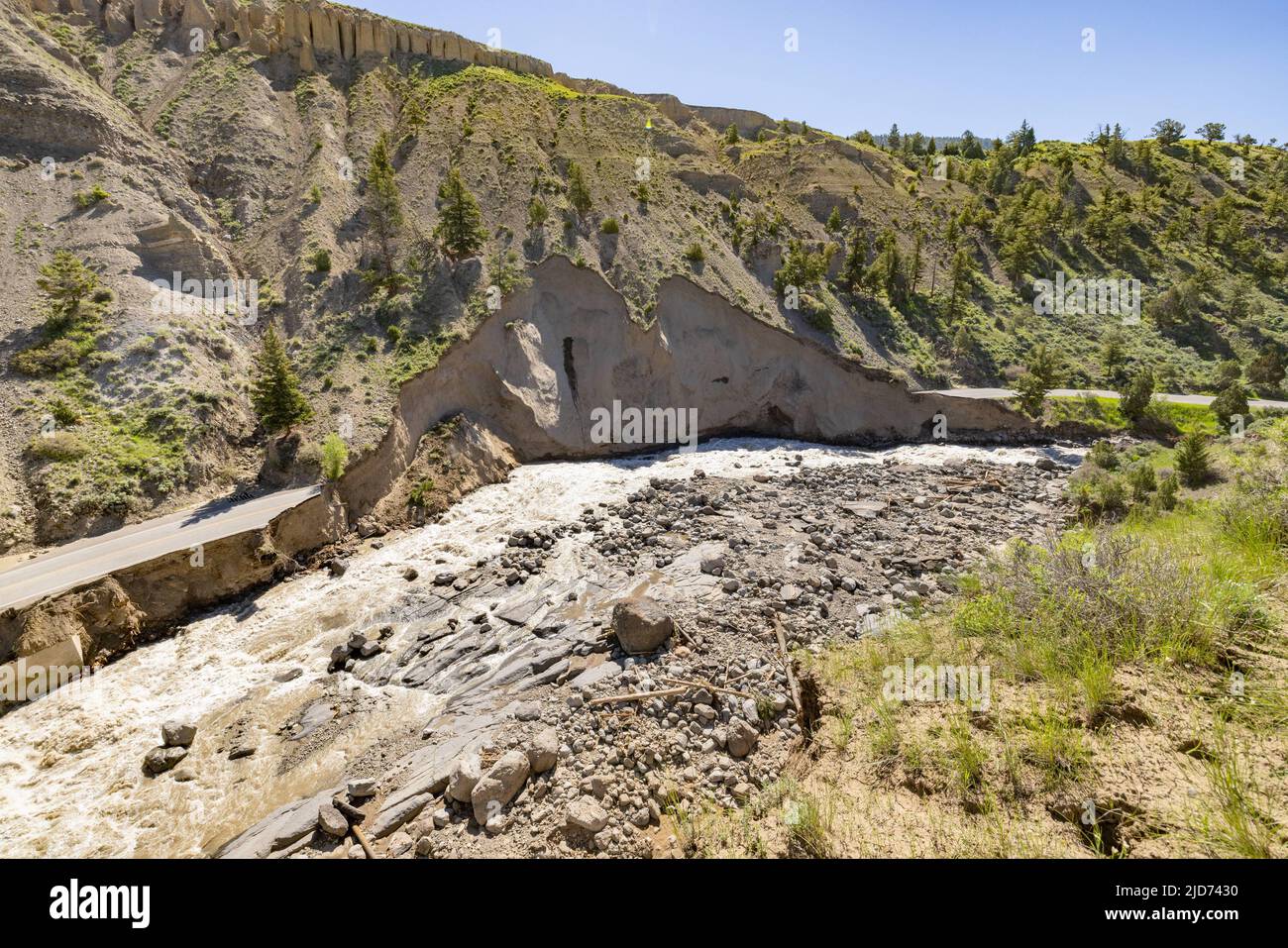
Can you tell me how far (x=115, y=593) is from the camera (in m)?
15.1

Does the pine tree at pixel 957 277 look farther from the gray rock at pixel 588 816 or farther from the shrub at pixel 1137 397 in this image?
the gray rock at pixel 588 816

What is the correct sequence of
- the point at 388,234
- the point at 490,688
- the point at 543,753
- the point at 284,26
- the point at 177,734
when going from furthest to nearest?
the point at 284,26 < the point at 388,234 < the point at 490,688 < the point at 177,734 < the point at 543,753

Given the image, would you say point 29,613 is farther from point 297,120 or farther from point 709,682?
point 297,120

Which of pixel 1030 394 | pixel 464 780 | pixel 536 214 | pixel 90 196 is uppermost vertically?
pixel 536 214

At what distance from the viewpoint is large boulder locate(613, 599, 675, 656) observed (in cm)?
1259

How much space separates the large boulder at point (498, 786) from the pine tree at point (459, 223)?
1161 inches

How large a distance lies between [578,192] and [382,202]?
12.2m

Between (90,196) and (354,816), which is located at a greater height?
(90,196)

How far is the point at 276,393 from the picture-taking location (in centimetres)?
2092

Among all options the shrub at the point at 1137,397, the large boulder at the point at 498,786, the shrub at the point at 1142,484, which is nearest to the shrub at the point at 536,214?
the large boulder at the point at 498,786

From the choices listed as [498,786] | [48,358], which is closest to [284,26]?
[48,358]

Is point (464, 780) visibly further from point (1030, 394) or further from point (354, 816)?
point (1030, 394)

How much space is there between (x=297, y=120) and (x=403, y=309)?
22.4 m
